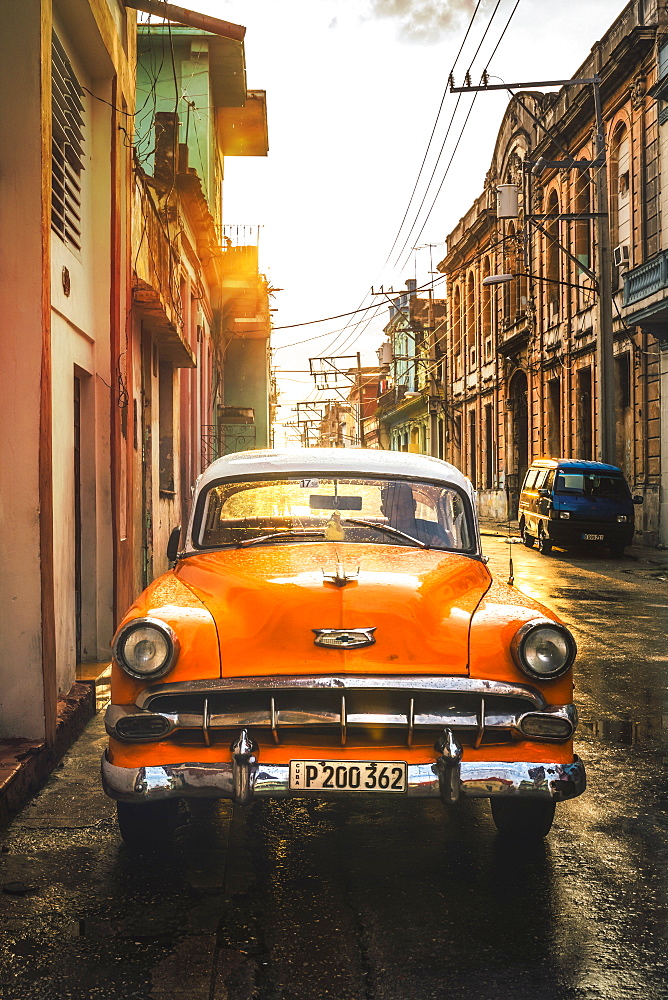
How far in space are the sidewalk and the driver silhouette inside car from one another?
205 cm

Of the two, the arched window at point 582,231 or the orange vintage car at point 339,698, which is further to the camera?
the arched window at point 582,231

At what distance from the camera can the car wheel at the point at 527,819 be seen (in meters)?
3.85

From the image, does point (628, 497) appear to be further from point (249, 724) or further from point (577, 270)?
point (249, 724)

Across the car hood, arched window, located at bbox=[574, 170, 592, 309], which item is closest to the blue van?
arched window, located at bbox=[574, 170, 592, 309]

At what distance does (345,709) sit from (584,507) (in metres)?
17.0

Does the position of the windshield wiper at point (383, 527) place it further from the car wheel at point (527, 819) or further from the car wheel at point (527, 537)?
the car wheel at point (527, 537)

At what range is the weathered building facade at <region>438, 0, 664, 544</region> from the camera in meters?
22.6

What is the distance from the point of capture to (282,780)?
339cm

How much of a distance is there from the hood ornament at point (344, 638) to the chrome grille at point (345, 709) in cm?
13

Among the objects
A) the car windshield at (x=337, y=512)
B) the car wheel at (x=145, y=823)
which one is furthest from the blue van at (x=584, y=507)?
the car wheel at (x=145, y=823)

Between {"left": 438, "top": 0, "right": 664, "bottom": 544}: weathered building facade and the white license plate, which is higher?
{"left": 438, "top": 0, "right": 664, "bottom": 544}: weathered building facade

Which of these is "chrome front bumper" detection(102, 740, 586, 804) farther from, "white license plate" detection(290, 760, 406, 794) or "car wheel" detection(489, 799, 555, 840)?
"car wheel" detection(489, 799, 555, 840)

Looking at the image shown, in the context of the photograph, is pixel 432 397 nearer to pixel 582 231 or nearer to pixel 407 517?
pixel 582 231

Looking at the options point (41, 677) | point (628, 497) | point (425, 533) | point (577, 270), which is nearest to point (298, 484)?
point (425, 533)
